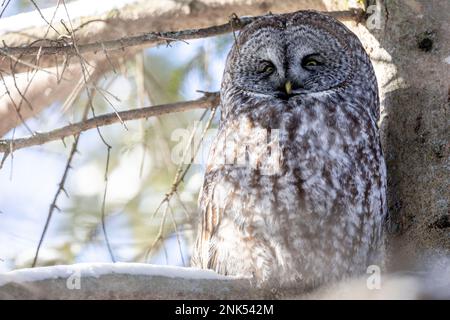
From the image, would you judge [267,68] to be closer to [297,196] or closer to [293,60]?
[293,60]

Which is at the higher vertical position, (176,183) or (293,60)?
(293,60)

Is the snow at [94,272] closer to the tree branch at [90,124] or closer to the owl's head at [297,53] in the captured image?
the tree branch at [90,124]

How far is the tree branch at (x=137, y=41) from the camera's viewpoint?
153 inches

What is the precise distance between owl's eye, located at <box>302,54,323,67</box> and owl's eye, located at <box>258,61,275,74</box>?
0.58 ft

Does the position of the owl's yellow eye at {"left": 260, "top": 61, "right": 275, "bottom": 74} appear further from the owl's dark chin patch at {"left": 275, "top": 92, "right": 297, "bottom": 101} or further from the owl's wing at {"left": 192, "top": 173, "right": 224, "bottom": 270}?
the owl's wing at {"left": 192, "top": 173, "right": 224, "bottom": 270}

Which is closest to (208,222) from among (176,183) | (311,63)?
(176,183)

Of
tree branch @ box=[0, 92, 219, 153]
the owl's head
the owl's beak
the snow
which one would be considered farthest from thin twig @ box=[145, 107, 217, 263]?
the snow

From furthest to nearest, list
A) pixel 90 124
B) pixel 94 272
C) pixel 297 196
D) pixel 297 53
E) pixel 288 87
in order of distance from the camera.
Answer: pixel 297 53 < pixel 288 87 < pixel 90 124 < pixel 297 196 < pixel 94 272

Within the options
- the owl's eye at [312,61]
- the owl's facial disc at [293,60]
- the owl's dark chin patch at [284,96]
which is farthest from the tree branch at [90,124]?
the owl's eye at [312,61]

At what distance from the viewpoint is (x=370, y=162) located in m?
4.24

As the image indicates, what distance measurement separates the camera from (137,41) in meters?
4.15

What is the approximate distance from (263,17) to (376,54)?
66cm

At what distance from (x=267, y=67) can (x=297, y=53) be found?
0.63 ft
